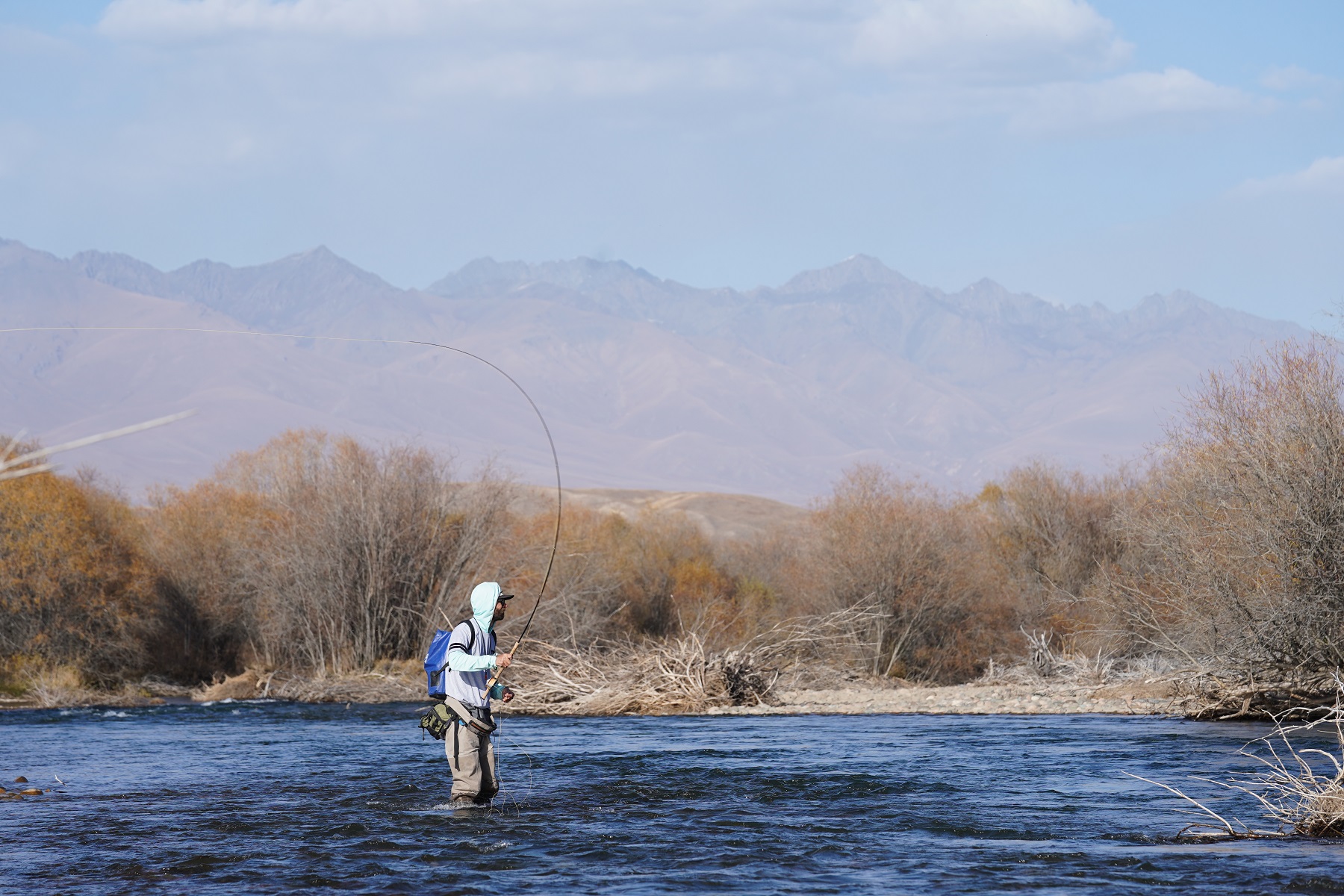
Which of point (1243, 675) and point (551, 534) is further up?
point (551, 534)

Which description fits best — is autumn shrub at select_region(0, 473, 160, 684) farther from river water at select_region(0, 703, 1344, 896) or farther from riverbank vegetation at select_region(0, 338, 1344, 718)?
river water at select_region(0, 703, 1344, 896)

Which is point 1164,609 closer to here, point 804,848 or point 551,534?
point 551,534

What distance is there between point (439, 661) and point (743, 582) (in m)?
42.3

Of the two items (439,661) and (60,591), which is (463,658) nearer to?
(439,661)

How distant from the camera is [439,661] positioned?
43.8 feet

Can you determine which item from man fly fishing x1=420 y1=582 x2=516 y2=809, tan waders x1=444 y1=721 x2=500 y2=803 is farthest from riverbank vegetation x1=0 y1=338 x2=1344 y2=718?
man fly fishing x1=420 y1=582 x2=516 y2=809

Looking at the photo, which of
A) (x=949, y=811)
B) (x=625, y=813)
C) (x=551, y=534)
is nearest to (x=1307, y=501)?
(x=949, y=811)

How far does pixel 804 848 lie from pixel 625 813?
310 centimetres

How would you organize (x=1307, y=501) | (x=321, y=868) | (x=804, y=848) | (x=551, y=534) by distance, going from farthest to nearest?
(x=551, y=534)
(x=1307, y=501)
(x=804, y=848)
(x=321, y=868)

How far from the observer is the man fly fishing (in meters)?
13.2

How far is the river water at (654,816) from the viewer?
11.9m

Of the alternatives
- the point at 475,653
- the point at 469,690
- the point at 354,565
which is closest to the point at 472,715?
the point at 469,690

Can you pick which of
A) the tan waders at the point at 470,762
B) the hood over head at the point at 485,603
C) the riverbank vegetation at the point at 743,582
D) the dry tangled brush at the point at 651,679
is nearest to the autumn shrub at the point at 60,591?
the riverbank vegetation at the point at 743,582

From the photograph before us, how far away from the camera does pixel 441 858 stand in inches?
512
